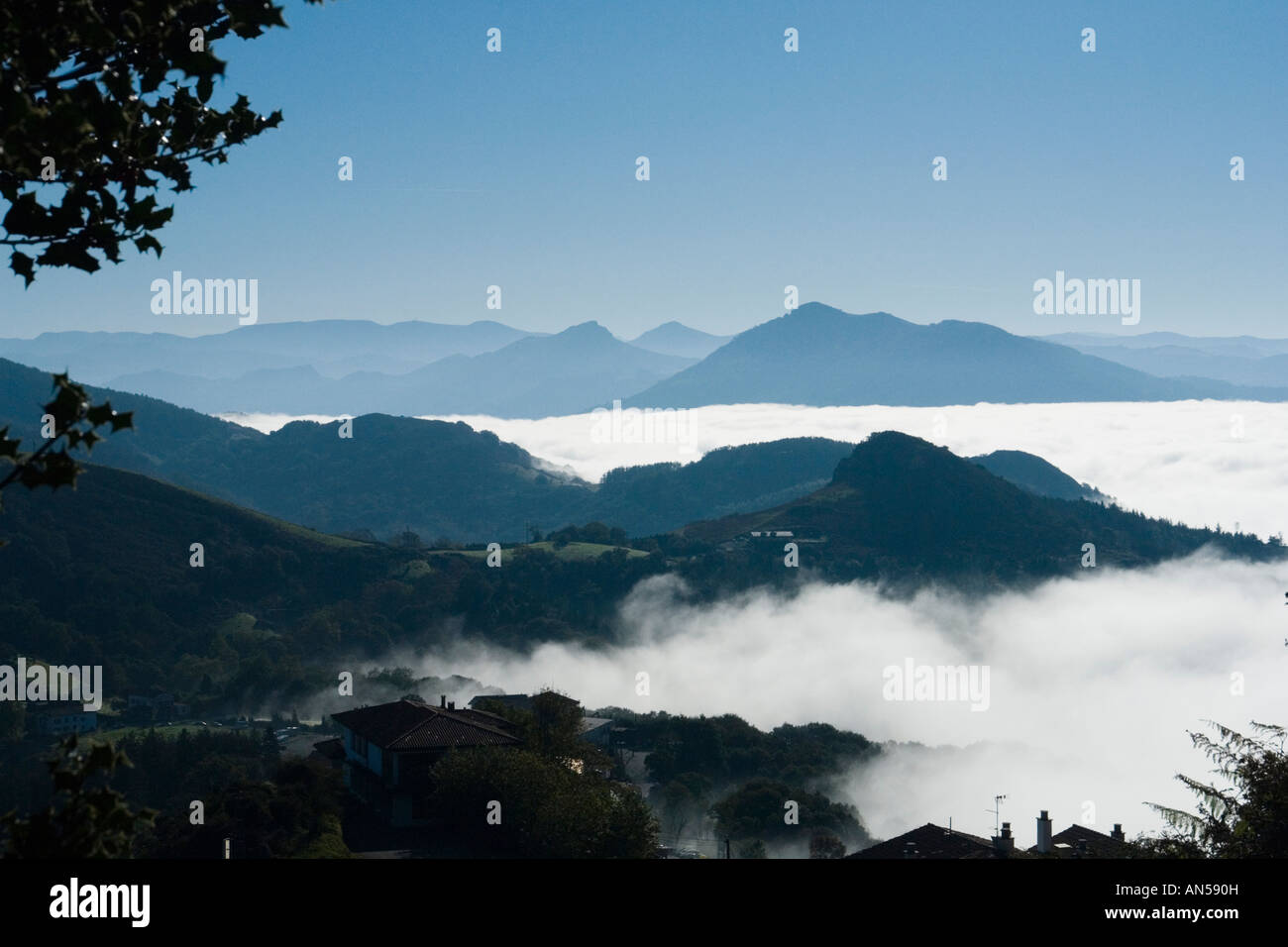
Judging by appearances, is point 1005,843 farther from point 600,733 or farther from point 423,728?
point 600,733

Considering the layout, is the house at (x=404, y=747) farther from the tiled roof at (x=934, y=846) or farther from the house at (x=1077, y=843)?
the house at (x=1077, y=843)

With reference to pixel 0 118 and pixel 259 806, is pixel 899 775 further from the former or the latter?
pixel 0 118

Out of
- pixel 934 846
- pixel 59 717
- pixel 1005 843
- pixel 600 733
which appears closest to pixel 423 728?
pixel 934 846

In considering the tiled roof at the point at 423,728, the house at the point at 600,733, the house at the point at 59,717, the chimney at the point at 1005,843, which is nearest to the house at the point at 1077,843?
the chimney at the point at 1005,843

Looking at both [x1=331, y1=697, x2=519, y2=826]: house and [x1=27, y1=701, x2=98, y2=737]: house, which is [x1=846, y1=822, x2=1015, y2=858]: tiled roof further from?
[x1=27, y1=701, x2=98, y2=737]: house
